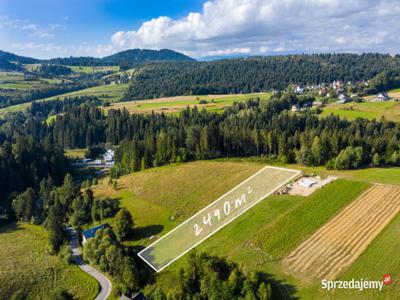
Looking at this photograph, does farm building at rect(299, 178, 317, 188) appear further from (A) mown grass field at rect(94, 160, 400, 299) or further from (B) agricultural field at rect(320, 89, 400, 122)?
(B) agricultural field at rect(320, 89, 400, 122)

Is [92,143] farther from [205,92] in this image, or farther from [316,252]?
[316,252]

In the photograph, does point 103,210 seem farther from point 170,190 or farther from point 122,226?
point 170,190

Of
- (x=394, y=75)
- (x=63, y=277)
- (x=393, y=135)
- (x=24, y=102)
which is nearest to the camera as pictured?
(x=63, y=277)

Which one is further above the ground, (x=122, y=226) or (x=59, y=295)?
(x=122, y=226)

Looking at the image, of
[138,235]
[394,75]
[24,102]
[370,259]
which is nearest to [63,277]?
[138,235]

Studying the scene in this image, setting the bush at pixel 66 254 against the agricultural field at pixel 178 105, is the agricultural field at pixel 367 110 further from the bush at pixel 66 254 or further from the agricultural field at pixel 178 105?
the bush at pixel 66 254

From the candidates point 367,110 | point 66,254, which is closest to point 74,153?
point 66,254

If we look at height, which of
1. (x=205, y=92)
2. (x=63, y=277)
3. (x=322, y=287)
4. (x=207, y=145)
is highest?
(x=205, y=92)

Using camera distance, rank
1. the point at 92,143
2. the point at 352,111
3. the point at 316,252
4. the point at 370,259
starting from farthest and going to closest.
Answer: the point at 92,143
the point at 352,111
the point at 316,252
the point at 370,259
